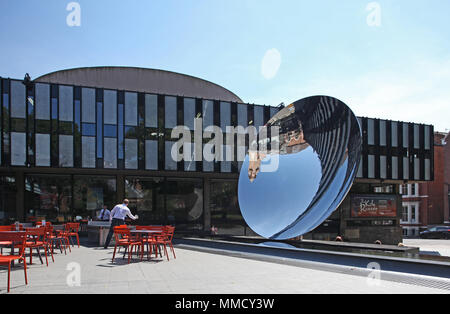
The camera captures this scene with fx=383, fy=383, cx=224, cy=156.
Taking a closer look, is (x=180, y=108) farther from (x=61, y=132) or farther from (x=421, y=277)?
(x=421, y=277)

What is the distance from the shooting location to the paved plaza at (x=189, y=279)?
6.38 m

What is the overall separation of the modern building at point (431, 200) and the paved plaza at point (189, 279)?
49196mm

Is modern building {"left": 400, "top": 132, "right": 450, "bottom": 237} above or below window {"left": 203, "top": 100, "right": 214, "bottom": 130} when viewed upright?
below

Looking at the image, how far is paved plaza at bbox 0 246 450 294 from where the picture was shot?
6.38 meters

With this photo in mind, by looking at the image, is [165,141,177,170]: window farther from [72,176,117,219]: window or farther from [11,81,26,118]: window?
[11,81,26,118]: window

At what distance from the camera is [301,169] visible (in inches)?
552

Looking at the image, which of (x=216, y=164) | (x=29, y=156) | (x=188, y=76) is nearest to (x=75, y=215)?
(x=29, y=156)

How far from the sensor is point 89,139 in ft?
80.9

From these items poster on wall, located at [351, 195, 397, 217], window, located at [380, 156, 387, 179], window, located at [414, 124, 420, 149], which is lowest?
poster on wall, located at [351, 195, 397, 217]

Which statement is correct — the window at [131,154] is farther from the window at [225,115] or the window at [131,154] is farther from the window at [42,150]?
the window at [225,115]


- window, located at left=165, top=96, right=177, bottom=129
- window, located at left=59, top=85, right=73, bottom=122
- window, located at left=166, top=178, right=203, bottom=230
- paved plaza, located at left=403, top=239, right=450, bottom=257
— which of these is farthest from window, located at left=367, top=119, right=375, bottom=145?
window, located at left=59, top=85, right=73, bottom=122

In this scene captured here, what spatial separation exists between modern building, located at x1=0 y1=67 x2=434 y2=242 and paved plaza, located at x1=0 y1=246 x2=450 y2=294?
15.5 metres

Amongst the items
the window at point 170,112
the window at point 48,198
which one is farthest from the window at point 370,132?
the window at point 48,198

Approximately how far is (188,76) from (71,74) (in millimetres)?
9586
